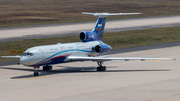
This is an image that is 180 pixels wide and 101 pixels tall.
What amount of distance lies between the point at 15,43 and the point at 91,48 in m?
23.9

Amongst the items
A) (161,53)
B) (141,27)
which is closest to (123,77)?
(161,53)

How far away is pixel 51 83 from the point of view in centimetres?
3359

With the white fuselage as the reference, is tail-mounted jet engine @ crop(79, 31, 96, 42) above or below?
above

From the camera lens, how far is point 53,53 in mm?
39281

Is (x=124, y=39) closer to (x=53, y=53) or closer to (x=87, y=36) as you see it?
(x=87, y=36)

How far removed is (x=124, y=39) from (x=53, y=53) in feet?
108

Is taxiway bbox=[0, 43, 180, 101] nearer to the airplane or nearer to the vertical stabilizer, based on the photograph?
the airplane

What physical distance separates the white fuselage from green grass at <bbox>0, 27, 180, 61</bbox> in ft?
52.1

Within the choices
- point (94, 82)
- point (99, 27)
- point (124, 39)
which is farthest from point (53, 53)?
point (124, 39)

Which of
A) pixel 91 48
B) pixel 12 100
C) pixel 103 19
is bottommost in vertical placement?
pixel 12 100

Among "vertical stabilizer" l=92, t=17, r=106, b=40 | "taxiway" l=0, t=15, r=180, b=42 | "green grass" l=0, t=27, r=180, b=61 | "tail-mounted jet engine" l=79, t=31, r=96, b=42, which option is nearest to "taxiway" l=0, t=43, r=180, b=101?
"tail-mounted jet engine" l=79, t=31, r=96, b=42

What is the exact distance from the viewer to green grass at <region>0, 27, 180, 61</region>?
61.5m

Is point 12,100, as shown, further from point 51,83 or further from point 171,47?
point 171,47

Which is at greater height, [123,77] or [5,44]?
[5,44]
